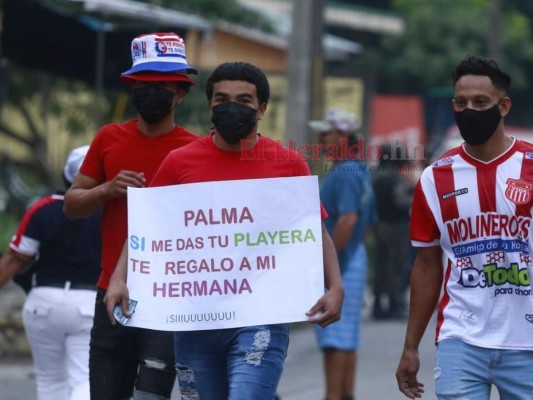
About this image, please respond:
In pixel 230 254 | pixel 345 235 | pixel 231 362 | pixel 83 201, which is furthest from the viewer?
pixel 345 235

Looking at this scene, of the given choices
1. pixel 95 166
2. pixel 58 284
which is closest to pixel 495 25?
pixel 58 284

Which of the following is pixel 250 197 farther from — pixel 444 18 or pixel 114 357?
pixel 444 18

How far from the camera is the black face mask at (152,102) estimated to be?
5.76 meters

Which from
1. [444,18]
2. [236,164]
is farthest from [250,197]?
[444,18]

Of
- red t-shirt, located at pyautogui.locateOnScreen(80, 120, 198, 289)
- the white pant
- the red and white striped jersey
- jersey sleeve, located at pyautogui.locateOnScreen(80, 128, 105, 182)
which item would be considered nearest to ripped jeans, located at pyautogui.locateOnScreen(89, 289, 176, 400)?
red t-shirt, located at pyautogui.locateOnScreen(80, 120, 198, 289)

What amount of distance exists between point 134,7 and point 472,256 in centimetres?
694

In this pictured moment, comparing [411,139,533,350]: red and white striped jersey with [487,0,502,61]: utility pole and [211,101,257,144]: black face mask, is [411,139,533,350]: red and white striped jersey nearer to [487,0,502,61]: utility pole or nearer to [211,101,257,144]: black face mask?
[211,101,257,144]: black face mask

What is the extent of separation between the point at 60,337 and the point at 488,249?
2796mm

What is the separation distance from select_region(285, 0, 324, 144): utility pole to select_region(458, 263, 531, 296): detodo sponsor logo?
8.16m

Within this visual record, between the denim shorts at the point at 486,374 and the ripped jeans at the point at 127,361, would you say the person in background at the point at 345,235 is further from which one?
the denim shorts at the point at 486,374

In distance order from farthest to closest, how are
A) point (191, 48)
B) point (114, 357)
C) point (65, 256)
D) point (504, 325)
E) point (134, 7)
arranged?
point (191, 48), point (134, 7), point (65, 256), point (114, 357), point (504, 325)

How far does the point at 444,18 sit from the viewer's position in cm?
3114

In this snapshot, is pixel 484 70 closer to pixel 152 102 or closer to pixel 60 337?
pixel 152 102

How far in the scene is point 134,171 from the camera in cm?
578
